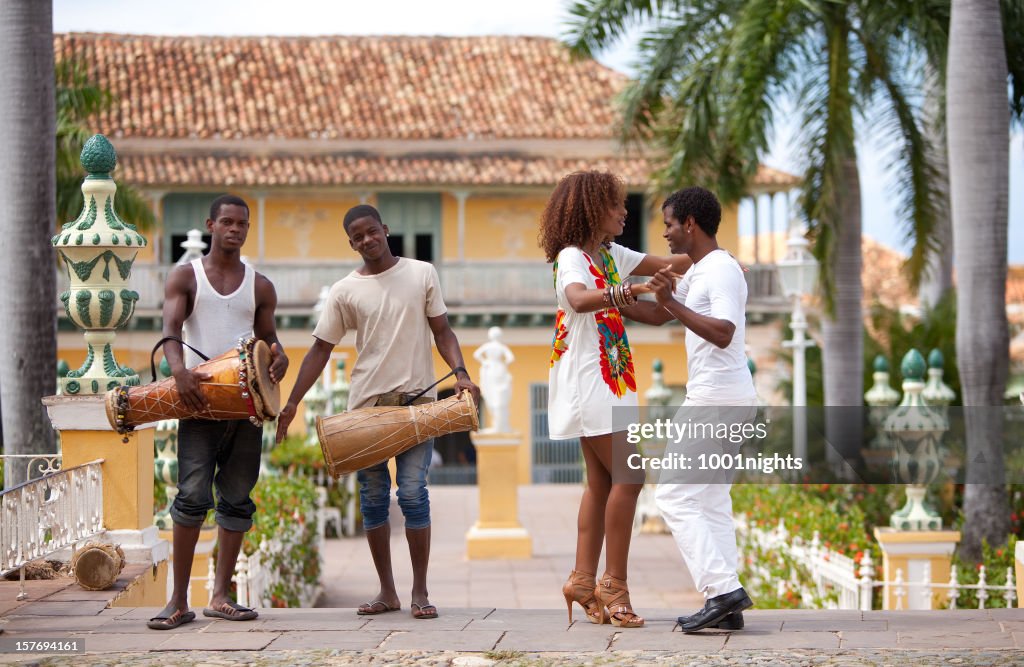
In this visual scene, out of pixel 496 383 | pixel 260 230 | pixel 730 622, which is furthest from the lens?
pixel 260 230

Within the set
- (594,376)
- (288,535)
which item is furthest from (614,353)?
(288,535)

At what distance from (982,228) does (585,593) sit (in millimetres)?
5742

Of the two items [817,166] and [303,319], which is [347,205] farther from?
Result: [817,166]

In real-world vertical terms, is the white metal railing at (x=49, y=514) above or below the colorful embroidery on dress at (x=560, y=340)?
below

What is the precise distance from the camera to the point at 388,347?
5609 millimetres

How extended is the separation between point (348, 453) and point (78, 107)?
39.9 feet

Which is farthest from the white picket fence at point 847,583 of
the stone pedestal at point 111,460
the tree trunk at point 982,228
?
the stone pedestal at point 111,460

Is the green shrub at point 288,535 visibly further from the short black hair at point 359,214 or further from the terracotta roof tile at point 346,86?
the terracotta roof tile at point 346,86

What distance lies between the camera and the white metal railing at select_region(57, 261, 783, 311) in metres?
26.2

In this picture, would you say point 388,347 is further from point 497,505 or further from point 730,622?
point 497,505

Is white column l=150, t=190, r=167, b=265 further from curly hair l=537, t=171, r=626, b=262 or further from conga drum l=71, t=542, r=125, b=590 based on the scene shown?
curly hair l=537, t=171, r=626, b=262

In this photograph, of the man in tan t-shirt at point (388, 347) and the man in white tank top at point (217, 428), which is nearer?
the man in white tank top at point (217, 428)

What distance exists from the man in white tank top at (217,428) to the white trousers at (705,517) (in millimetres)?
1614

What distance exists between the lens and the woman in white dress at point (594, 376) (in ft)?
17.3
